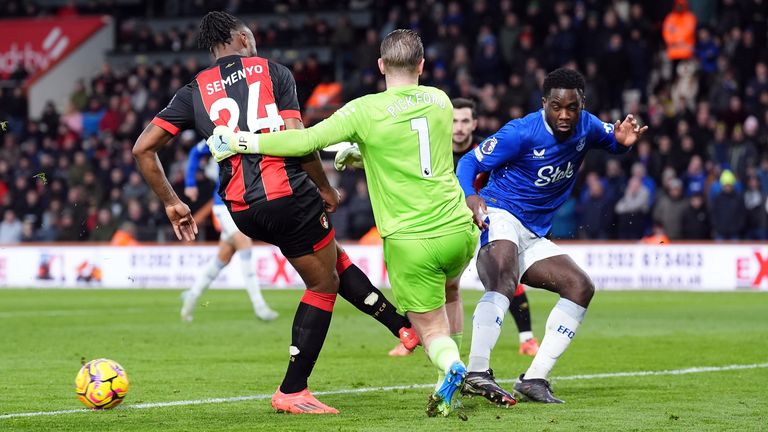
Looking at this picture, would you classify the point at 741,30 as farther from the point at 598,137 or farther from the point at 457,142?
the point at 598,137

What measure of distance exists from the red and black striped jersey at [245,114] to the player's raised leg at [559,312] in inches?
68.1

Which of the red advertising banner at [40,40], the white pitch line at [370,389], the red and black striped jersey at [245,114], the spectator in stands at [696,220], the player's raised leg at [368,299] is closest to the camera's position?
the red and black striped jersey at [245,114]

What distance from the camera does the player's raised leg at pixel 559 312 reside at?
8.08 meters

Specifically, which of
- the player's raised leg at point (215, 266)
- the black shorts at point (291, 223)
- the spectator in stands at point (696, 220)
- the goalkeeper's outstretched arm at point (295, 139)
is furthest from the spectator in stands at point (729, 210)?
the goalkeeper's outstretched arm at point (295, 139)

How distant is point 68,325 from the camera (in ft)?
49.8

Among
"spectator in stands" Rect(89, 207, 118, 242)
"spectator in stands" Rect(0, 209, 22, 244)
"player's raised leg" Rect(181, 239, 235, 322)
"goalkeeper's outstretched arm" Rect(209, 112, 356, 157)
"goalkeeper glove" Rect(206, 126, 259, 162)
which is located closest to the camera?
"goalkeeper's outstretched arm" Rect(209, 112, 356, 157)

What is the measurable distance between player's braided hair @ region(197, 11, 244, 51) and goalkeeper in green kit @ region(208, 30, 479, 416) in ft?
2.67

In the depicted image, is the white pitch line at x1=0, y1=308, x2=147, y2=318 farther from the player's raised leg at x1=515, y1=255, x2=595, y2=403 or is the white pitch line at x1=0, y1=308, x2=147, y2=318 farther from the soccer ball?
the player's raised leg at x1=515, y1=255, x2=595, y2=403

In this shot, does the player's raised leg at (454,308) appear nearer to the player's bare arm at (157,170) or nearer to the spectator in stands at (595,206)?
the player's bare arm at (157,170)

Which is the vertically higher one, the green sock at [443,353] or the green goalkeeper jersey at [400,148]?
the green goalkeeper jersey at [400,148]

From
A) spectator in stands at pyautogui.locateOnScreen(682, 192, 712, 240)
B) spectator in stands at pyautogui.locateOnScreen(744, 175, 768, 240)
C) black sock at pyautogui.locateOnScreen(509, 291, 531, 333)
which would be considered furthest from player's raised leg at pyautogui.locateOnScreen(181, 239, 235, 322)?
spectator in stands at pyautogui.locateOnScreen(744, 175, 768, 240)

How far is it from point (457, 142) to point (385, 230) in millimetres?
3725

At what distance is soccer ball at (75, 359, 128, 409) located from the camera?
25.2 ft

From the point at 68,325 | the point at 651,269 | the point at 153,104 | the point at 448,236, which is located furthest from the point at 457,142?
the point at 153,104
